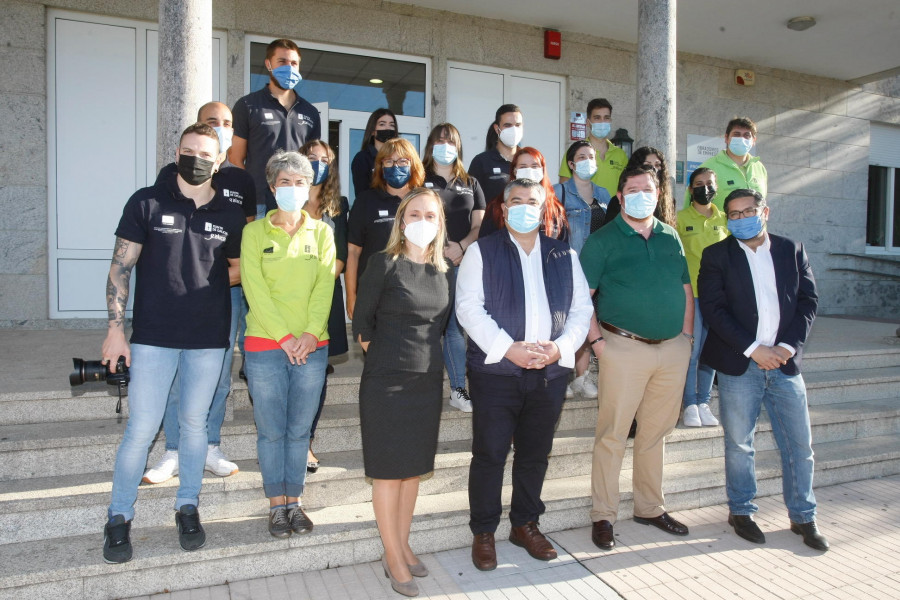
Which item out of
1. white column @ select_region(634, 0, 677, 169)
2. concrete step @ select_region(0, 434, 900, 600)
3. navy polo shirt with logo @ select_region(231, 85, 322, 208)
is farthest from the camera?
white column @ select_region(634, 0, 677, 169)

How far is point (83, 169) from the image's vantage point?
23.4 ft

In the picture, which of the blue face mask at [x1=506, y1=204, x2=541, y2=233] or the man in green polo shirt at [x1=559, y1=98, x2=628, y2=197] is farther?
the man in green polo shirt at [x1=559, y1=98, x2=628, y2=197]

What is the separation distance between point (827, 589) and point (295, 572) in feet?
8.88

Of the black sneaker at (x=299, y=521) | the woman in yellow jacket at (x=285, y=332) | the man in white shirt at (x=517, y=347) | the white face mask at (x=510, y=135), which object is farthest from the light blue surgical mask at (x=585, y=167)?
the black sneaker at (x=299, y=521)

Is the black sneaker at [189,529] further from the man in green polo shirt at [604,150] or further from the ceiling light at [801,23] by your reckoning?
the ceiling light at [801,23]

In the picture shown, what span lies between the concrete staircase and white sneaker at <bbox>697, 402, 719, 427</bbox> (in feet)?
0.25

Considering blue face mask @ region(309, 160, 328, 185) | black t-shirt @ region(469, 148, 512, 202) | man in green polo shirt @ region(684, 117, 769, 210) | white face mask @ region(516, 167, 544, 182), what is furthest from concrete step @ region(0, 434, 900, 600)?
man in green polo shirt @ region(684, 117, 769, 210)

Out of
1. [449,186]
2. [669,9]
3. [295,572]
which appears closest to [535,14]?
[669,9]

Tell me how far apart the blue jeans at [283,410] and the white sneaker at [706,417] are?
9.84ft

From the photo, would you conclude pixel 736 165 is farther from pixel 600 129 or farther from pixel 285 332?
pixel 285 332

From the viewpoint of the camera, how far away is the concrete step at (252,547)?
3.05 meters

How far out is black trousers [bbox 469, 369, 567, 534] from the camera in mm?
3451

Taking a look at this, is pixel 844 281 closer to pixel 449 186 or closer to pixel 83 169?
pixel 449 186

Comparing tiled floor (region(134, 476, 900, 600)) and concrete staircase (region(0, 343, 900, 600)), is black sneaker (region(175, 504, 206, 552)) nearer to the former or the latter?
concrete staircase (region(0, 343, 900, 600))
